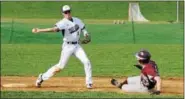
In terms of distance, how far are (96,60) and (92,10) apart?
36552 millimetres

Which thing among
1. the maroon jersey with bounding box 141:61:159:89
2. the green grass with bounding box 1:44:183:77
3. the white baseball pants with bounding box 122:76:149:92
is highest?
the maroon jersey with bounding box 141:61:159:89

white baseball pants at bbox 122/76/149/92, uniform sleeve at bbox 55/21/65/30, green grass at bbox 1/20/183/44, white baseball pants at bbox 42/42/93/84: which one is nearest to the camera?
white baseball pants at bbox 122/76/149/92

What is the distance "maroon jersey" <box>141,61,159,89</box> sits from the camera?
10.4m

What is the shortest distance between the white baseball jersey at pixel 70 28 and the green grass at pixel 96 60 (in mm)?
3949

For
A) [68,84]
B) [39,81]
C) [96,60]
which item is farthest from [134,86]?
[96,60]

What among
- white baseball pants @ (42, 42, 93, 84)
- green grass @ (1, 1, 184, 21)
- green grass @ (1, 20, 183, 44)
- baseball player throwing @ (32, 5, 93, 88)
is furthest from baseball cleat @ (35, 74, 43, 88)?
green grass @ (1, 1, 184, 21)

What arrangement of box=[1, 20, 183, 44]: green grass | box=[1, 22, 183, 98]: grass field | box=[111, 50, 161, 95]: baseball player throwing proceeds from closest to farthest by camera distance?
box=[111, 50, 161, 95]: baseball player throwing < box=[1, 22, 183, 98]: grass field < box=[1, 20, 183, 44]: green grass

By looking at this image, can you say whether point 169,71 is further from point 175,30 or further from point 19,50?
point 175,30

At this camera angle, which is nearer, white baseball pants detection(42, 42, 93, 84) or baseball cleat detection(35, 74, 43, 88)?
white baseball pants detection(42, 42, 93, 84)

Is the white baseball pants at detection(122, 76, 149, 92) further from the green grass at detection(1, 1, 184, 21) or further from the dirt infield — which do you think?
the green grass at detection(1, 1, 184, 21)

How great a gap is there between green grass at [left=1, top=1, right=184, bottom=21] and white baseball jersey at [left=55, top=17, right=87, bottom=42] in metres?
41.2

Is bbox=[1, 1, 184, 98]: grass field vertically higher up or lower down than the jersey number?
lower down

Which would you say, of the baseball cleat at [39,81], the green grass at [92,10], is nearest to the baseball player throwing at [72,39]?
the baseball cleat at [39,81]

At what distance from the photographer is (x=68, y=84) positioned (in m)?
12.8
